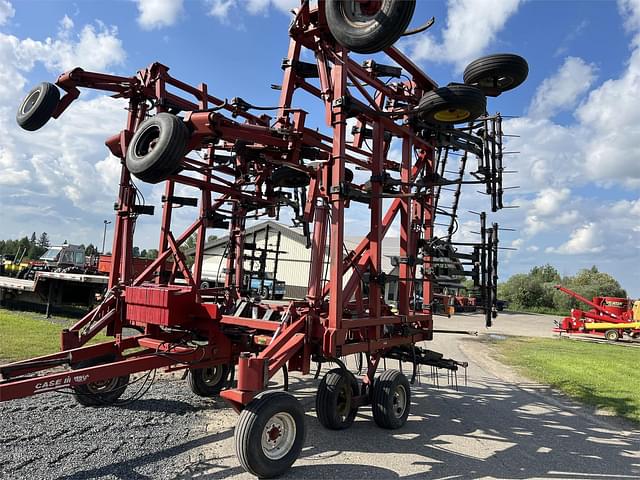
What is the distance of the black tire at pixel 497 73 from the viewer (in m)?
6.84

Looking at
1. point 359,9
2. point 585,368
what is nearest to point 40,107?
point 359,9

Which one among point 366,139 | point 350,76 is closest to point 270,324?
point 350,76

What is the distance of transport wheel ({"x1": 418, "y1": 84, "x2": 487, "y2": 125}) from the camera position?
620 centimetres

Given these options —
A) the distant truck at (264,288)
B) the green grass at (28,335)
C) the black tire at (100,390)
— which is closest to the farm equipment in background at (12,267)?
the green grass at (28,335)

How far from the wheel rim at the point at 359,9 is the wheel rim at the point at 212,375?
18.1 feet

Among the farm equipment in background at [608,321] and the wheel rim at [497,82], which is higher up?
the wheel rim at [497,82]

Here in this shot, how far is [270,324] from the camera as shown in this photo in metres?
5.95

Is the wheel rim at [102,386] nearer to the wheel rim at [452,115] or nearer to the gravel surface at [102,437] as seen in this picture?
the gravel surface at [102,437]

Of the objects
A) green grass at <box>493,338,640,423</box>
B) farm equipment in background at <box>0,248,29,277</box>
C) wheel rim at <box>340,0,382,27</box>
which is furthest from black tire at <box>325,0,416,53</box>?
farm equipment in background at <box>0,248,29,277</box>

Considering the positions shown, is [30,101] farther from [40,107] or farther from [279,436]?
[279,436]

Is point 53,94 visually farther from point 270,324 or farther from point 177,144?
point 270,324

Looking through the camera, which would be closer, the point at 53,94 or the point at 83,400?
the point at 83,400

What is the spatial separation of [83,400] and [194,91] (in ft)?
19.2

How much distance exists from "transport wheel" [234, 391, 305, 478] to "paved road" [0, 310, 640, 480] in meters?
0.27
